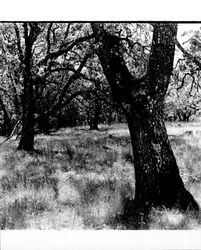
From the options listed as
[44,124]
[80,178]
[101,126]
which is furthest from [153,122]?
[44,124]

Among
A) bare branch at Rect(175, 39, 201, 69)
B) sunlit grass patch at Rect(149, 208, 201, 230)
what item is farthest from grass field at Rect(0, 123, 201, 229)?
bare branch at Rect(175, 39, 201, 69)

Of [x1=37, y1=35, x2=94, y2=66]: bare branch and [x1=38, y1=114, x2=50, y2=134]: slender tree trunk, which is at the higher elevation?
[x1=37, y1=35, x2=94, y2=66]: bare branch

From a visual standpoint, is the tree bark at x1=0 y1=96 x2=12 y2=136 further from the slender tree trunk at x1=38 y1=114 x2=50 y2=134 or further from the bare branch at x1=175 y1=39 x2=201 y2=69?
the bare branch at x1=175 y1=39 x2=201 y2=69

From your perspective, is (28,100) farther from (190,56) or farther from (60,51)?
(190,56)

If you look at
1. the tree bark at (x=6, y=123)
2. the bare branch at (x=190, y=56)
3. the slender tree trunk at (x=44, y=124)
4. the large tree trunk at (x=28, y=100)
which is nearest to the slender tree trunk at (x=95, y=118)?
the slender tree trunk at (x=44, y=124)

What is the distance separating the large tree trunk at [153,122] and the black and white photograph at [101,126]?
0.04 ft

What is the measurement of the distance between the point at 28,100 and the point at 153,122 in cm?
181

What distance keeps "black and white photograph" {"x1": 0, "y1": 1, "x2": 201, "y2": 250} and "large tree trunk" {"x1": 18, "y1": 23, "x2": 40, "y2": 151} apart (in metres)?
0.01

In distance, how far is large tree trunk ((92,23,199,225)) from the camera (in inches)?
220

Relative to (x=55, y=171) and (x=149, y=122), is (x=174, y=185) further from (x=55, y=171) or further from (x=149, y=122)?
(x=55, y=171)

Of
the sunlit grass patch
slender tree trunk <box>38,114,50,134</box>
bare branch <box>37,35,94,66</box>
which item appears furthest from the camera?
bare branch <box>37,35,94,66</box>

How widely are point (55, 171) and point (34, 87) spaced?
1217 millimetres

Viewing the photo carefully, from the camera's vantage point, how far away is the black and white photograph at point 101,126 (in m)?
5.59
